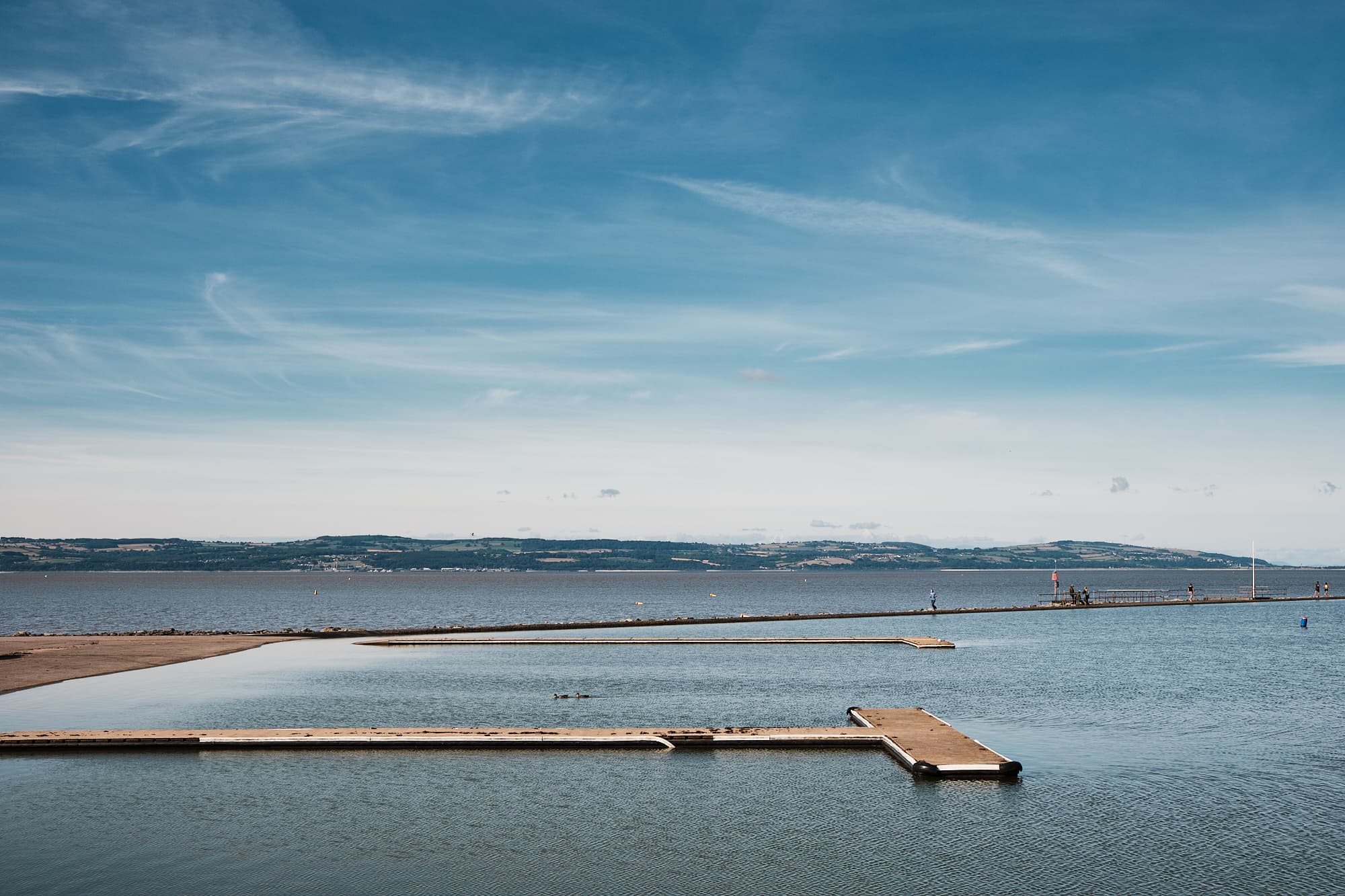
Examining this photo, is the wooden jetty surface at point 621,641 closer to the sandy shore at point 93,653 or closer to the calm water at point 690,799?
the sandy shore at point 93,653

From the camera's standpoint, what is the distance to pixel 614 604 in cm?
18800

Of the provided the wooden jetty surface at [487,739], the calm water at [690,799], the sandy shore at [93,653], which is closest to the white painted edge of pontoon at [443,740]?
the wooden jetty surface at [487,739]

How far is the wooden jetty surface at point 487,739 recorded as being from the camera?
122 ft

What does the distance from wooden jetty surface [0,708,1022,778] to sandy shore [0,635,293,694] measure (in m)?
18.3

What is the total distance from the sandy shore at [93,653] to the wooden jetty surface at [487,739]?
719 inches

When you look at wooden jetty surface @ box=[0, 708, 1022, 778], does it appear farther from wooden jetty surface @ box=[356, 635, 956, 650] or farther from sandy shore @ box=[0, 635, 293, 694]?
wooden jetty surface @ box=[356, 635, 956, 650]

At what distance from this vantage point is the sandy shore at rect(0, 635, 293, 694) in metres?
58.7

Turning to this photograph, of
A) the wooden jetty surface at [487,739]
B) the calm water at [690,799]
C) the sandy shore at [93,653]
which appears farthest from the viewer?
the sandy shore at [93,653]

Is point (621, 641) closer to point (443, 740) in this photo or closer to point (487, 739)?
point (487, 739)

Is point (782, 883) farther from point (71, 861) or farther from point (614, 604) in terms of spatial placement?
point (614, 604)

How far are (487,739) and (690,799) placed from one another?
10.2m

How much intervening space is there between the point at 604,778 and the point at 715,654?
44194mm

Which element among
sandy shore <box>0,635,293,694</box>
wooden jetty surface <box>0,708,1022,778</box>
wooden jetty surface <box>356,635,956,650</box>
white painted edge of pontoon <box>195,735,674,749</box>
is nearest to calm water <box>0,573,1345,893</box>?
white painted edge of pontoon <box>195,735,674,749</box>

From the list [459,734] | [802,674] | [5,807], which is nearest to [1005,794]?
[459,734]
